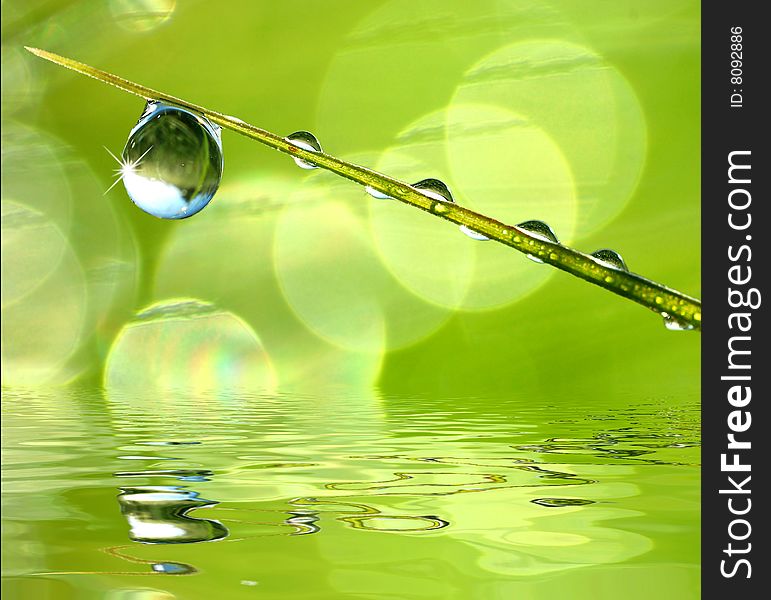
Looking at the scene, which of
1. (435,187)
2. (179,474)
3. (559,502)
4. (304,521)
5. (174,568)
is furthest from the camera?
(179,474)

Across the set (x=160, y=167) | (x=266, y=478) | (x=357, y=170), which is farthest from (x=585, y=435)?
(x=357, y=170)

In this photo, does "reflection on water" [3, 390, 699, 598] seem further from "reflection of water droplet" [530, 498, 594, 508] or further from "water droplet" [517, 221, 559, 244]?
"water droplet" [517, 221, 559, 244]

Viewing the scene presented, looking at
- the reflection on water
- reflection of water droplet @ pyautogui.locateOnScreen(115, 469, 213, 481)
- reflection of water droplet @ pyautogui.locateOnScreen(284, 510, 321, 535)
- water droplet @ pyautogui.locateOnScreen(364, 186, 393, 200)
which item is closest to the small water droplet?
water droplet @ pyautogui.locateOnScreen(364, 186, 393, 200)

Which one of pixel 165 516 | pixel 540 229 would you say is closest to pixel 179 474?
pixel 165 516

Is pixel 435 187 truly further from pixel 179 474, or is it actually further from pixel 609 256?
pixel 179 474
